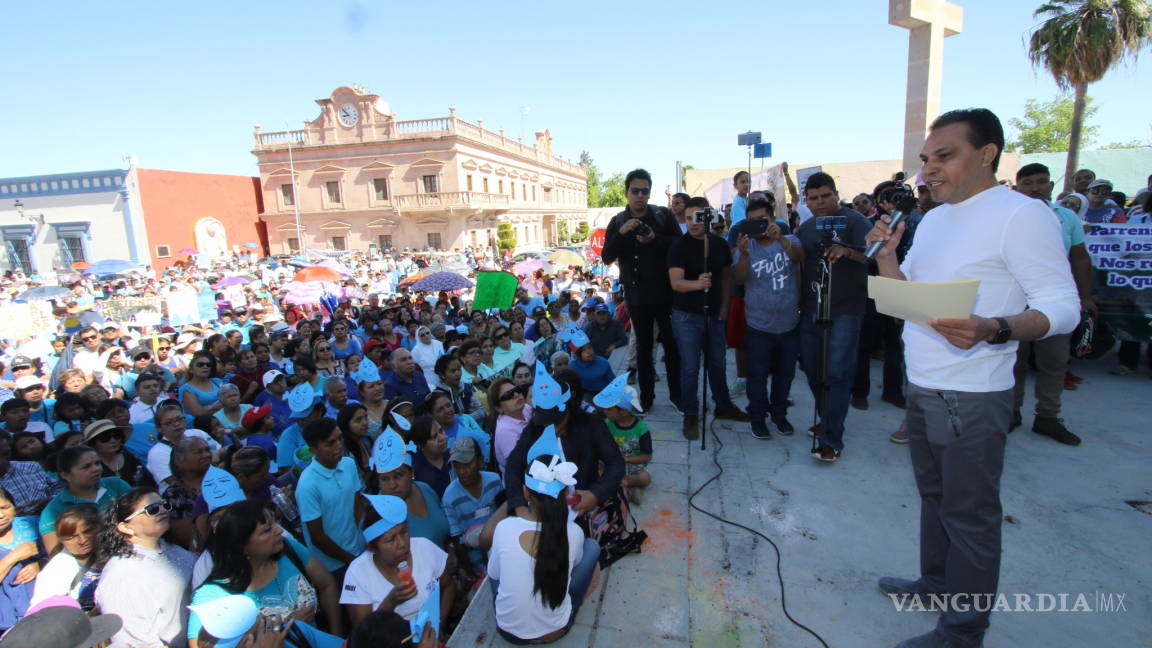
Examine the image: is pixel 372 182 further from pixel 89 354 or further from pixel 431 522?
pixel 431 522

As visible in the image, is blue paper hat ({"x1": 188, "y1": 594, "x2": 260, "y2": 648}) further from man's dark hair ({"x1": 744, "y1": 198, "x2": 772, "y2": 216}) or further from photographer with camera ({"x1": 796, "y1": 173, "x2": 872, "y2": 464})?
man's dark hair ({"x1": 744, "y1": 198, "x2": 772, "y2": 216})

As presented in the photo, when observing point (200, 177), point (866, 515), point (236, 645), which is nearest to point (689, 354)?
point (866, 515)

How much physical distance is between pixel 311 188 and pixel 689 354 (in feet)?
130

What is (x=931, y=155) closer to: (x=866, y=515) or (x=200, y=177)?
(x=866, y=515)

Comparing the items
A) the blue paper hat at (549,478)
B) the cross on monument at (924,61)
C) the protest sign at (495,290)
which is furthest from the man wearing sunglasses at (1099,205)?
the cross on monument at (924,61)

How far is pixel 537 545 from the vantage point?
8.10 feet

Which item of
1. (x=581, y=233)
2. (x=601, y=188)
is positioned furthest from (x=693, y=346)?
(x=601, y=188)

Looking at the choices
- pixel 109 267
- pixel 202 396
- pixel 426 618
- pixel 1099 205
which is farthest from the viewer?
pixel 109 267

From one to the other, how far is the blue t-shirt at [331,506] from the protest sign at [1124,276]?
6.55 metres

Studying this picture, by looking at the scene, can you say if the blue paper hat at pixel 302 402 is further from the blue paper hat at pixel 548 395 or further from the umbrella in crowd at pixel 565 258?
the umbrella in crowd at pixel 565 258

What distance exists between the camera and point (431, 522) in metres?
3.22

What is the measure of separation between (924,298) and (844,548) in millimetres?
1679

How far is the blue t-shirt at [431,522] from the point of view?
10.4 feet

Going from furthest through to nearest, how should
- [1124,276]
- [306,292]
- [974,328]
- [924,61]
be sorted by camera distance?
[924,61], [306,292], [1124,276], [974,328]
